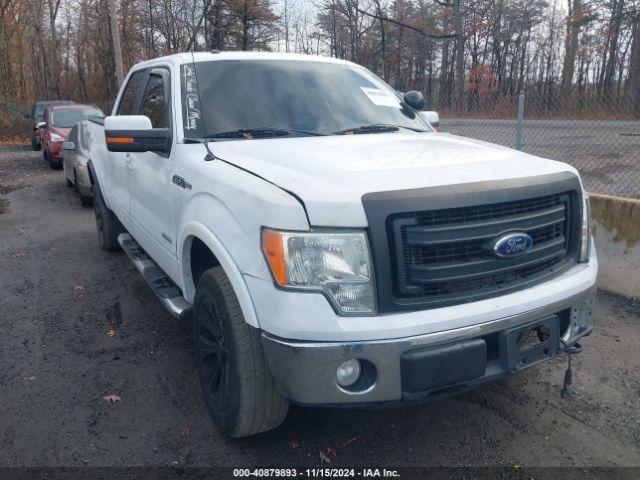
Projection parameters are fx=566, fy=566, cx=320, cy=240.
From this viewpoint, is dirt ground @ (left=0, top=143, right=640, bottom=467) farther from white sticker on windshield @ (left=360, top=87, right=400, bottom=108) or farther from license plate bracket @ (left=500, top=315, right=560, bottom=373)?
white sticker on windshield @ (left=360, top=87, right=400, bottom=108)

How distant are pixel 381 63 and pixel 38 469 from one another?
40.0 m

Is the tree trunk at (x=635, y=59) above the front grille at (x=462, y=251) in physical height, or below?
above

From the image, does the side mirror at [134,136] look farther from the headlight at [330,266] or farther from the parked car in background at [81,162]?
the parked car in background at [81,162]

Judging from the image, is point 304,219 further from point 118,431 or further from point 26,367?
point 26,367

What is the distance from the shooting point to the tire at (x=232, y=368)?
2.57 m

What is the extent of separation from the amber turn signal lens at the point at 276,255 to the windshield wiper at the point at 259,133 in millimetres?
1306

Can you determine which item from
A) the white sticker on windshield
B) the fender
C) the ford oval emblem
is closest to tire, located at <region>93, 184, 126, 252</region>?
the fender

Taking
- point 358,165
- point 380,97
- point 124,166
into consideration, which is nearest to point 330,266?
point 358,165

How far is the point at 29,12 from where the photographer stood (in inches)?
1372

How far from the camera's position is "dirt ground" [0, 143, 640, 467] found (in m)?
2.87

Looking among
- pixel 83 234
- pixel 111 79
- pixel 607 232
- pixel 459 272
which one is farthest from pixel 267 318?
pixel 111 79

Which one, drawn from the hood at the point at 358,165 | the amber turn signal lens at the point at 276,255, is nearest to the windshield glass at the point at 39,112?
the hood at the point at 358,165

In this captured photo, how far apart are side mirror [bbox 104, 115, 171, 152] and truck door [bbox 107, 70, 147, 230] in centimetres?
111

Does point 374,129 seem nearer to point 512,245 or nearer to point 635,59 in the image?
point 512,245
